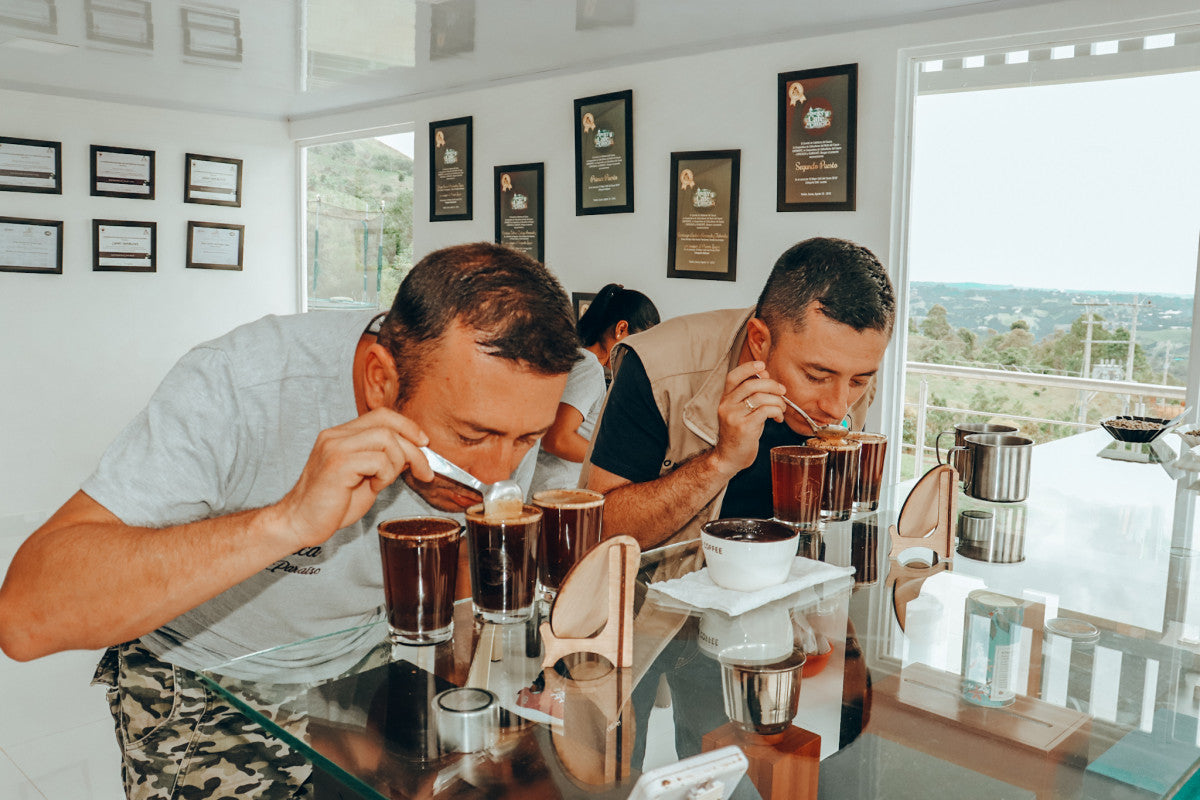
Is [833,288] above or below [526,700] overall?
above

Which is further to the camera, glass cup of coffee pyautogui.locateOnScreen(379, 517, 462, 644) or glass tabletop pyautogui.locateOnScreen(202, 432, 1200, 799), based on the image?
glass cup of coffee pyautogui.locateOnScreen(379, 517, 462, 644)

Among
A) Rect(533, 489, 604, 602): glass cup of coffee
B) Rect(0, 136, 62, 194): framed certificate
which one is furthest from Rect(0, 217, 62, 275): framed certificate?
Rect(533, 489, 604, 602): glass cup of coffee

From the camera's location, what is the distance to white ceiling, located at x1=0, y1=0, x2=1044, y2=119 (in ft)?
11.5

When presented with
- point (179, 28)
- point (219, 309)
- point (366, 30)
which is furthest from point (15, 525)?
point (366, 30)

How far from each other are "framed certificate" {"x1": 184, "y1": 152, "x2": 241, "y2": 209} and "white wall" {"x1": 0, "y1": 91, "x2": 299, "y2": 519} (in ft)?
0.17

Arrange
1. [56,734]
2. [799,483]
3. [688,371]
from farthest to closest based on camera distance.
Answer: [56,734], [688,371], [799,483]

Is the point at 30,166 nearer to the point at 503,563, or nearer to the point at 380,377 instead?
the point at 380,377

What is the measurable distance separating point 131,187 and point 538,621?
580 centimetres

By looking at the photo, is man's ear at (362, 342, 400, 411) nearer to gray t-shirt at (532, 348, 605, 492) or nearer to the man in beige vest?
the man in beige vest

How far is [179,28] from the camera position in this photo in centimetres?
408

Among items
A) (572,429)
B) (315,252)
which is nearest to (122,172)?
(315,252)

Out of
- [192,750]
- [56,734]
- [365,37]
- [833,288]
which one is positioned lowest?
[56,734]

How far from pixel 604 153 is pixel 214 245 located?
10.9 ft

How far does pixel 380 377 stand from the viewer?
131 centimetres
